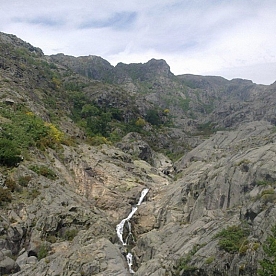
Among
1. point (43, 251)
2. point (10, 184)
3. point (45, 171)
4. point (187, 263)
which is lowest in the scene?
point (187, 263)

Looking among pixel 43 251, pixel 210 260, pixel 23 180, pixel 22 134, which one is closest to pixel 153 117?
pixel 22 134

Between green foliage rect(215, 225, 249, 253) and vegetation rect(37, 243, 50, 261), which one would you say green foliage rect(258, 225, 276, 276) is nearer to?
green foliage rect(215, 225, 249, 253)

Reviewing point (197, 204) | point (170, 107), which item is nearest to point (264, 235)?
point (197, 204)

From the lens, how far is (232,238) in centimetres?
2491

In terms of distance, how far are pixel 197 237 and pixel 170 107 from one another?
466ft

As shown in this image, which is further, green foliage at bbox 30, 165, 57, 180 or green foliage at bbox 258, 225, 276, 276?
green foliage at bbox 30, 165, 57, 180

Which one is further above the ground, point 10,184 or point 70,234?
point 10,184

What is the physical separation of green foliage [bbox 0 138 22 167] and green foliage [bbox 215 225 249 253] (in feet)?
83.5

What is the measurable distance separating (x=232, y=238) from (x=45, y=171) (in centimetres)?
2544

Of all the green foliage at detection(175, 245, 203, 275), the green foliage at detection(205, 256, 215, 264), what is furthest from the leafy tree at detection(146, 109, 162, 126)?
the green foliage at detection(205, 256, 215, 264)

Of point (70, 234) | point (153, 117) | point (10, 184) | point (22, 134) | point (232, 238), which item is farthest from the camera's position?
point (153, 117)

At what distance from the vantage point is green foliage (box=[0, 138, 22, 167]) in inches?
1581

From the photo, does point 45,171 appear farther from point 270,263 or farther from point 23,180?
point 270,263

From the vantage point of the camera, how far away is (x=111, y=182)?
51.0 metres
